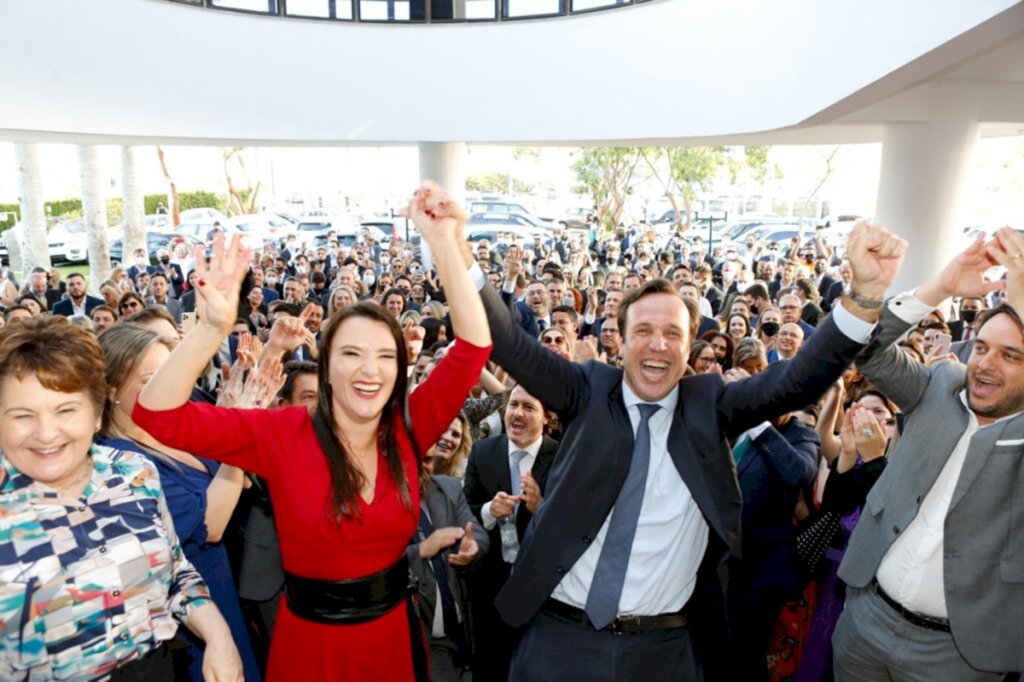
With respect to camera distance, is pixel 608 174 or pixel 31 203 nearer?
pixel 31 203

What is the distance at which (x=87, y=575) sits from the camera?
5.57ft

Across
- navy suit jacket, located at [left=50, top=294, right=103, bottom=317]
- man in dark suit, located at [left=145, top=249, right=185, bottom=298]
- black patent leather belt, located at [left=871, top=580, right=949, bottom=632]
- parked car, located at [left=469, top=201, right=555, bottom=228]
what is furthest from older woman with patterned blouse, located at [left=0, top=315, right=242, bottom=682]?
parked car, located at [left=469, top=201, right=555, bottom=228]

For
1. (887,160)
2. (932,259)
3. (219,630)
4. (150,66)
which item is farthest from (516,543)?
(150,66)

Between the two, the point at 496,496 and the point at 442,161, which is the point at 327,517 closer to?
the point at 496,496

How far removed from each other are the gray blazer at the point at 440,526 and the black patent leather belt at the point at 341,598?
0.62 metres

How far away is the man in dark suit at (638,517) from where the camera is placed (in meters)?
2.17

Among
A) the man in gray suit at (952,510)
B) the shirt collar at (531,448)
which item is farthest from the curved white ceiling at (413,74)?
the man in gray suit at (952,510)

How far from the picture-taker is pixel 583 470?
2.23 meters

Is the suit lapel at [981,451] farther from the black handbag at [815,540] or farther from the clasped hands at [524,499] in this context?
the clasped hands at [524,499]

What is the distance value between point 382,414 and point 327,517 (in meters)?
0.35

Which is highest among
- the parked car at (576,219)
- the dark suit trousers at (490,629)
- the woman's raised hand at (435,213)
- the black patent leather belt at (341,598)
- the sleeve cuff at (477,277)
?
the woman's raised hand at (435,213)

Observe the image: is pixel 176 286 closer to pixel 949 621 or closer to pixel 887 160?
pixel 887 160

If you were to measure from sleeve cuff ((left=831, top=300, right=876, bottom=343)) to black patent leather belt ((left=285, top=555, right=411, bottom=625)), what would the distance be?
1470mm

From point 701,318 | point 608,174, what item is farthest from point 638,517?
point 608,174
